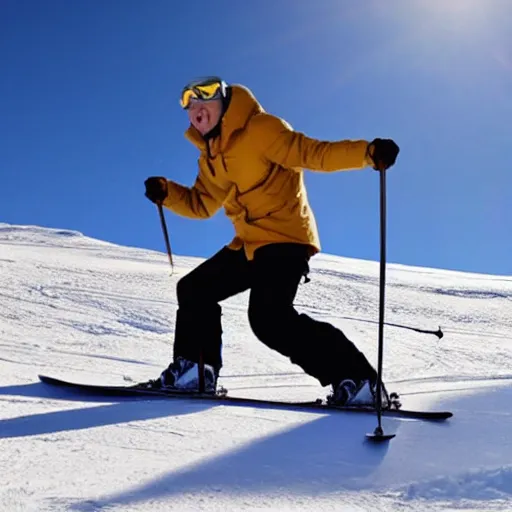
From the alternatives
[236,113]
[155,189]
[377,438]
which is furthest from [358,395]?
[155,189]

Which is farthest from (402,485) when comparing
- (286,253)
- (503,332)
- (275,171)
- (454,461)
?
(503,332)

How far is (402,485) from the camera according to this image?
1683mm

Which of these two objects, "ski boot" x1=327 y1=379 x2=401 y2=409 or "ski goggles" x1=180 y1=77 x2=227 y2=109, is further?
"ski goggles" x1=180 y1=77 x2=227 y2=109

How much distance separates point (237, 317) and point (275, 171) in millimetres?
3418

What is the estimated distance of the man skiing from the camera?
3.10m

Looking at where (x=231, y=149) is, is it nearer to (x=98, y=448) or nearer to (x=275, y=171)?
(x=275, y=171)

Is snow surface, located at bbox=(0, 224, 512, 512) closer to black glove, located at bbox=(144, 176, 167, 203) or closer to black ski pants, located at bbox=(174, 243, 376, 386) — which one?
black ski pants, located at bbox=(174, 243, 376, 386)

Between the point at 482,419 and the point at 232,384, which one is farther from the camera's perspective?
the point at 232,384

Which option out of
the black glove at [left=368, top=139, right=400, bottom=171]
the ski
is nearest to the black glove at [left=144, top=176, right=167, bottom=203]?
the ski

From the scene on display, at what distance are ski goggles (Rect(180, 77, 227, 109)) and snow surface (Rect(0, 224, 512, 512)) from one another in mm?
1461

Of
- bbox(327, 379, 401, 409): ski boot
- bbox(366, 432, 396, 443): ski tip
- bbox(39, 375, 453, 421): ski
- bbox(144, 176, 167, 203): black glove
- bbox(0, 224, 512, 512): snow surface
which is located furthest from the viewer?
bbox(144, 176, 167, 203): black glove

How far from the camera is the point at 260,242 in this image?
3.27 metres

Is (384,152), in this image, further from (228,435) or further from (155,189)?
(155,189)

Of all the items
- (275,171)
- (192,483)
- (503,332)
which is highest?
(275,171)
